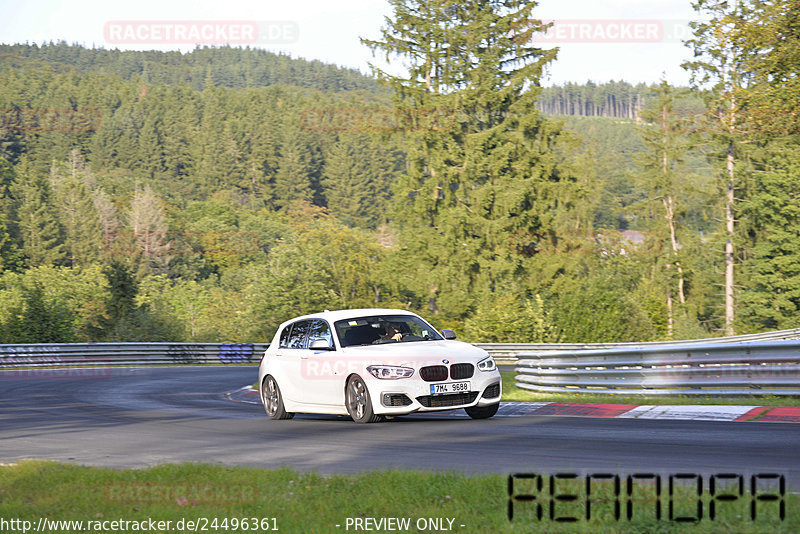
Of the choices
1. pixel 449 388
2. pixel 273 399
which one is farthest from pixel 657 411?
pixel 273 399

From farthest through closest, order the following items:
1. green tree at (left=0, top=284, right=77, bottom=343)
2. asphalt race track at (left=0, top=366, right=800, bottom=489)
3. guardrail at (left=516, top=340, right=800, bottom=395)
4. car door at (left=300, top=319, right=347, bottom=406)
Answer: green tree at (left=0, top=284, right=77, bottom=343) < car door at (left=300, top=319, right=347, bottom=406) < guardrail at (left=516, top=340, right=800, bottom=395) < asphalt race track at (left=0, top=366, right=800, bottom=489)

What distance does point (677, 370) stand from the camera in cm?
1510

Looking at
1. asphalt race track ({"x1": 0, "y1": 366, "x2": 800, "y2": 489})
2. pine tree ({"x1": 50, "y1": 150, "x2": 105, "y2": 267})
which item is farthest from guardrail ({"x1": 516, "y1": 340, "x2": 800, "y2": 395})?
pine tree ({"x1": 50, "y1": 150, "x2": 105, "y2": 267})

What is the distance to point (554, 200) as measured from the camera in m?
59.4

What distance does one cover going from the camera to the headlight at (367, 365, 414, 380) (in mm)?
12836

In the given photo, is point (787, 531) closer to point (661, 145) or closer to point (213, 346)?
point (213, 346)

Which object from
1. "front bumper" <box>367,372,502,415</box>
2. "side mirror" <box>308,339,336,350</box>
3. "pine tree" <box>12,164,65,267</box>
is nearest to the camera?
"front bumper" <box>367,372,502,415</box>

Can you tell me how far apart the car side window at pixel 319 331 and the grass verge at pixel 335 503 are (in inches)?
215

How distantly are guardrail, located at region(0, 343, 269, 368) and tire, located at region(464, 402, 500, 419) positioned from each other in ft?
91.1

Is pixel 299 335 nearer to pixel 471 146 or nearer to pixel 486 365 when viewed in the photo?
pixel 486 365

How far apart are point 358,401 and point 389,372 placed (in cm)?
81

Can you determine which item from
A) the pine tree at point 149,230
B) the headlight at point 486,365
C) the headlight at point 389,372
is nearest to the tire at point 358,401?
the headlight at point 389,372

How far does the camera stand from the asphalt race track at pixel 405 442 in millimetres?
8625

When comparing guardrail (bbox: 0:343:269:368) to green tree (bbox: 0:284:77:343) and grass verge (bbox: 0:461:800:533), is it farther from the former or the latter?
grass verge (bbox: 0:461:800:533)
